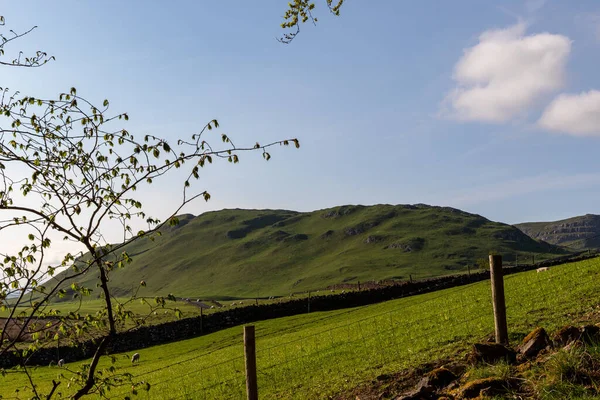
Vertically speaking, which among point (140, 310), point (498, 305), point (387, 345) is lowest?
point (140, 310)

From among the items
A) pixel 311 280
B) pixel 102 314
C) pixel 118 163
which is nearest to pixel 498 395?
pixel 102 314

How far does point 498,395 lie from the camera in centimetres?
886

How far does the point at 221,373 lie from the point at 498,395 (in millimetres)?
21134

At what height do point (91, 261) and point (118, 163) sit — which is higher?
point (118, 163)

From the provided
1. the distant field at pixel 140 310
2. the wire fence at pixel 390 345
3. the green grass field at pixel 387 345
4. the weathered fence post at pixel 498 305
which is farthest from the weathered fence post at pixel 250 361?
the weathered fence post at pixel 498 305

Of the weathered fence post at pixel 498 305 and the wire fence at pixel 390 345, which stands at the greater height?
the weathered fence post at pixel 498 305

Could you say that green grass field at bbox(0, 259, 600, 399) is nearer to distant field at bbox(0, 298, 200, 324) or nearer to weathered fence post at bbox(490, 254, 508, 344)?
weathered fence post at bbox(490, 254, 508, 344)

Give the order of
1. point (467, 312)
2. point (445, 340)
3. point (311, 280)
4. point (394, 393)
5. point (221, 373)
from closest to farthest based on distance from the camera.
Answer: point (394, 393) < point (445, 340) < point (467, 312) < point (221, 373) < point (311, 280)

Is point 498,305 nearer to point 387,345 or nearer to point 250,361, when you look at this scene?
point 250,361

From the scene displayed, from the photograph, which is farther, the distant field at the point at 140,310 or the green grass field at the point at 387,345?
the green grass field at the point at 387,345

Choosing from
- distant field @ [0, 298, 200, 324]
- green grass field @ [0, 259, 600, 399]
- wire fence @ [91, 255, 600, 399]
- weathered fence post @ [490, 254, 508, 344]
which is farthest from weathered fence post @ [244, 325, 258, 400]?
weathered fence post @ [490, 254, 508, 344]

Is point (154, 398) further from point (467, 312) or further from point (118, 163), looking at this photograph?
point (118, 163)

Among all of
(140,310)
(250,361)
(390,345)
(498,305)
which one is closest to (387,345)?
(390,345)

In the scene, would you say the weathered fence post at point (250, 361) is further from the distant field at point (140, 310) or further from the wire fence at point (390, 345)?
the wire fence at point (390, 345)
